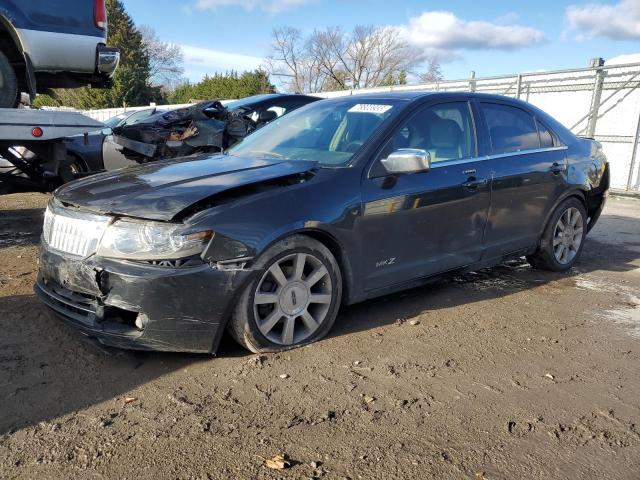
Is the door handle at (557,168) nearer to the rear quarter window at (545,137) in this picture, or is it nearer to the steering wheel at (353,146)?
the rear quarter window at (545,137)

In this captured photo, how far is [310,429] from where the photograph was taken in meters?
2.65

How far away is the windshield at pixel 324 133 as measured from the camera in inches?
Result: 157

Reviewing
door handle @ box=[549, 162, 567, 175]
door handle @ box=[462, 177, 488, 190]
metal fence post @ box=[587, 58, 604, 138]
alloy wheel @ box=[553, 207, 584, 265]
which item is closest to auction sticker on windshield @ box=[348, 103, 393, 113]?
door handle @ box=[462, 177, 488, 190]

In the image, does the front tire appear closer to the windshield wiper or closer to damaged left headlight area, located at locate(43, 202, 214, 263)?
damaged left headlight area, located at locate(43, 202, 214, 263)

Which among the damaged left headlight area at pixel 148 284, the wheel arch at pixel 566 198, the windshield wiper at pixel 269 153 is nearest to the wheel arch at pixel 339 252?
the damaged left headlight area at pixel 148 284

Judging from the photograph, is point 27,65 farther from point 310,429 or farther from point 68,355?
point 310,429

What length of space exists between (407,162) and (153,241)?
1732mm

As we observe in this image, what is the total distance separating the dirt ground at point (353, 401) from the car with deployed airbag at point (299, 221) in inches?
10.2

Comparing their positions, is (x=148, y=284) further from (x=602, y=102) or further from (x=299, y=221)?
(x=602, y=102)

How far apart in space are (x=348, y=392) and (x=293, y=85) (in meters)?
54.1

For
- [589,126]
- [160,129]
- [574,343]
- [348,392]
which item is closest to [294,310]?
[348,392]

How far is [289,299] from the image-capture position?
3.45 metres

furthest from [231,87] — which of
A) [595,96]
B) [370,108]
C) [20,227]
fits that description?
[370,108]

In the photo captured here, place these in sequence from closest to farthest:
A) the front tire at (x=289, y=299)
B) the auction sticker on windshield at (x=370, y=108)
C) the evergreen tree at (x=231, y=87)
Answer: the front tire at (x=289, y=299), the auction sticker on windshield at (x=370, y=108), the evergreen tree at (x=231, y=87)
